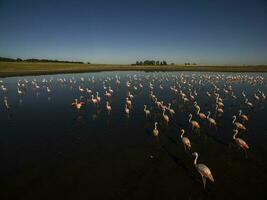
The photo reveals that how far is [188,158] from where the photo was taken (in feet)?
45.2

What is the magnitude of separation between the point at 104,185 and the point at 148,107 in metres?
16.3

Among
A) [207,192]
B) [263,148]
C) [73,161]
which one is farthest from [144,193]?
[263,148]

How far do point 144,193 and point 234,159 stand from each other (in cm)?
623

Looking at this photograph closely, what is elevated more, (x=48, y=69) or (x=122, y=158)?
(x=122, y=158)

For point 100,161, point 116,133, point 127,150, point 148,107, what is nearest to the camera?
point 100,161

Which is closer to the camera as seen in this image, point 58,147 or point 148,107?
point 58,147

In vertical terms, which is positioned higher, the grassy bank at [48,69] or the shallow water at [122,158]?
the shallow water at [122,158]

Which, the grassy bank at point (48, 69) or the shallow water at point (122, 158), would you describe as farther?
the grassy bank at point (48, 69)

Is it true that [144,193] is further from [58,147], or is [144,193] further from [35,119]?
[35,119]

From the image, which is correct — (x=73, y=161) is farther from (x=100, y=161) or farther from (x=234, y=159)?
(x=234, y=159)

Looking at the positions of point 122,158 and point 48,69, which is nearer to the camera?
point 122,158

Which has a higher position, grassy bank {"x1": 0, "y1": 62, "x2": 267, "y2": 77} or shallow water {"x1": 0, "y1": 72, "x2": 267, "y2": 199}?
shallow water {"x1": 0, "y1": 72, "x2": 267, "y2": 199}

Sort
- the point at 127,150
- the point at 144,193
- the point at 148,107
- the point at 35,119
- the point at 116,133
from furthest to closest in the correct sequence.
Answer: the point at 148,107, the point at 35,119, the point at 116,133, the point at 127,150, the point at 144,193

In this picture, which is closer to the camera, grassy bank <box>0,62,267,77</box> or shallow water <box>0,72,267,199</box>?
shallow water <box>0,72,267,199</box>
